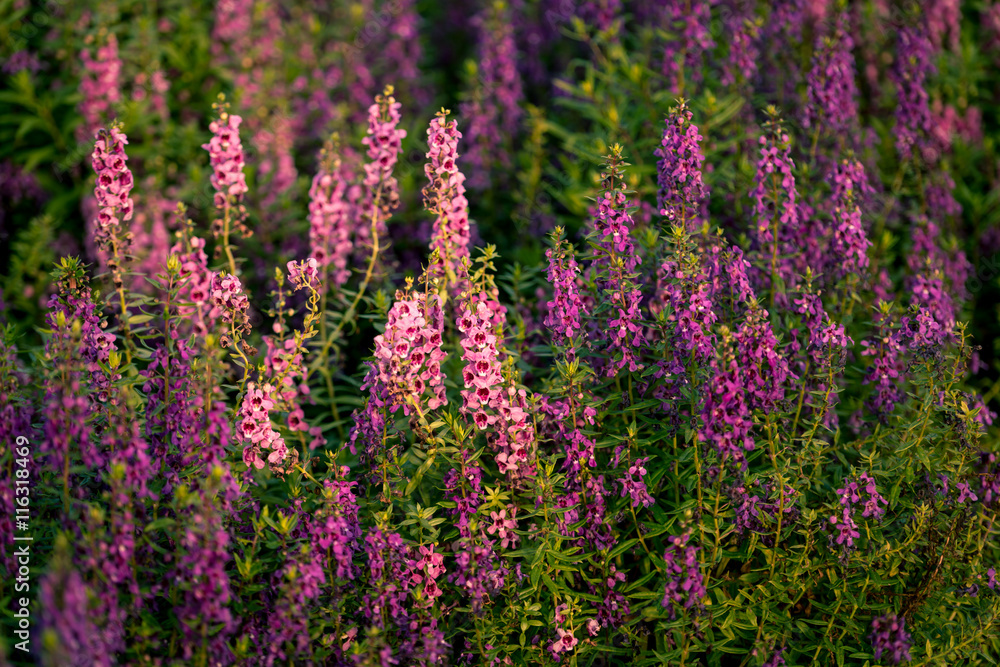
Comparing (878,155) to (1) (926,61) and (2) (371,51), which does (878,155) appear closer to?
(1) (926,61)

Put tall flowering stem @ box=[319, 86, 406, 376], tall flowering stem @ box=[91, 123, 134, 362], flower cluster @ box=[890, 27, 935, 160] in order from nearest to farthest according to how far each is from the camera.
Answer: tall flowering stem @ box=[91, 123, 134, 362]
tall flowering stem @ box=[319, 86, 406, 376]
flower cluster @ box=[890, 27, 935, 160]

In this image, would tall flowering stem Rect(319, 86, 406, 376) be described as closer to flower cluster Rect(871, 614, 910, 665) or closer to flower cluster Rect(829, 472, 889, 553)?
flower cluster Rect(829, 472, 889, 553)

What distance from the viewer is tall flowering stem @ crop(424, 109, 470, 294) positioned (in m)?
4.45

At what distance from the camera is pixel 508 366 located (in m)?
4.10

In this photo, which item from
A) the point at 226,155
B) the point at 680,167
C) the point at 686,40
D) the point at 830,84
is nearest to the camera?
the point at 680,167

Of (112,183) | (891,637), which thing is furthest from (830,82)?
(112,183)

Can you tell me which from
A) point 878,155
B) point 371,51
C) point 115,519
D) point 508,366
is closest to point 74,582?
point 115,519

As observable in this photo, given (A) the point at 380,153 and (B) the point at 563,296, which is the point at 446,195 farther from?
(B) the point at 563,296

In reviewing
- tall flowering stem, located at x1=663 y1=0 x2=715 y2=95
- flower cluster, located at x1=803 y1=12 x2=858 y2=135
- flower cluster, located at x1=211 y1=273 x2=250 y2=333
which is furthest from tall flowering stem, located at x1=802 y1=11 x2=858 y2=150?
flower cluster, located at x1=211 y1=273 x2=250 y2=333

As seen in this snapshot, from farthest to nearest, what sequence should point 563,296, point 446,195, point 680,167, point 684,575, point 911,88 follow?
1. point 911,88
2. point 446,195
3. point 680,167
4. point 563,296
5. point 684,575

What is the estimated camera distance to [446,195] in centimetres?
455

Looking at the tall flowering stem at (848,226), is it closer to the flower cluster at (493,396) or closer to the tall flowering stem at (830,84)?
the tall flowering stem at (830,84)

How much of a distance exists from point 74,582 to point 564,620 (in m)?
2.05

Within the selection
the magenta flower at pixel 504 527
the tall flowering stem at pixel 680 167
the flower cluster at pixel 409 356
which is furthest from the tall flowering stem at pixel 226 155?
the tall flowering stem at pixel 680 167
